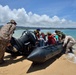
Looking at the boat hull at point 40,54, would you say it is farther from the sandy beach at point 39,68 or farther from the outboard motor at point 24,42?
the outboard motor at point 24,42

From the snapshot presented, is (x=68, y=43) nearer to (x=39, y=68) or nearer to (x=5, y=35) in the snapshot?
(x=39, y=68)

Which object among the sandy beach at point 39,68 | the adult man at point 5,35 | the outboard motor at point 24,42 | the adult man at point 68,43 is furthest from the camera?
the adult man at point 68,43

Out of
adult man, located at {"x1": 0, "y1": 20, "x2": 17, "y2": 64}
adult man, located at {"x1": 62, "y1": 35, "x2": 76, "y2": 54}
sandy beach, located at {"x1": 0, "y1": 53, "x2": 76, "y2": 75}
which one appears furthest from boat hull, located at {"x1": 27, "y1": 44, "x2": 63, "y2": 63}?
adult man, located at {"x1": 62, "y1": 35, "x2": 76, "y2": 54}

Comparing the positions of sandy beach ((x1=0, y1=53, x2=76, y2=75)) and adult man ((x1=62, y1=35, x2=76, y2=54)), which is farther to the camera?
adult man ((x1=62, y1=35, x2=76, y2=54))

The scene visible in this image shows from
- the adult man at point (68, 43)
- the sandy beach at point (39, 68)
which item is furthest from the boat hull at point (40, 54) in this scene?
the adult man at point (68, 43)

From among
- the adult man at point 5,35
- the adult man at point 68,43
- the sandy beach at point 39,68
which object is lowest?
the sandy beach at point 39,68

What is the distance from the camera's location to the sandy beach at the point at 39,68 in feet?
26.5

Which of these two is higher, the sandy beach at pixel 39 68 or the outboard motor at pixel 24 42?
the outboard motor at pixel 24 42

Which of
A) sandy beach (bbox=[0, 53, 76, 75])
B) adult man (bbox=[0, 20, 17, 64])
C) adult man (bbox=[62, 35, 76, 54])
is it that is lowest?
sandy beach (bbox=[0, 53, 76, 75])

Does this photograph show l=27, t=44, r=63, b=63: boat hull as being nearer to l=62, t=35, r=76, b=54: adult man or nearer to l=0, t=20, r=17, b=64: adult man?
l=0, t=20, r=17, b=64: adult man

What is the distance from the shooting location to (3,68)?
904 centimetres

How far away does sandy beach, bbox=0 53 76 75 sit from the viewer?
318 inches

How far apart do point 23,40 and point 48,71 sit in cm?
339

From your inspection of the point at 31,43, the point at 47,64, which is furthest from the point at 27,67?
the point at 31,43
